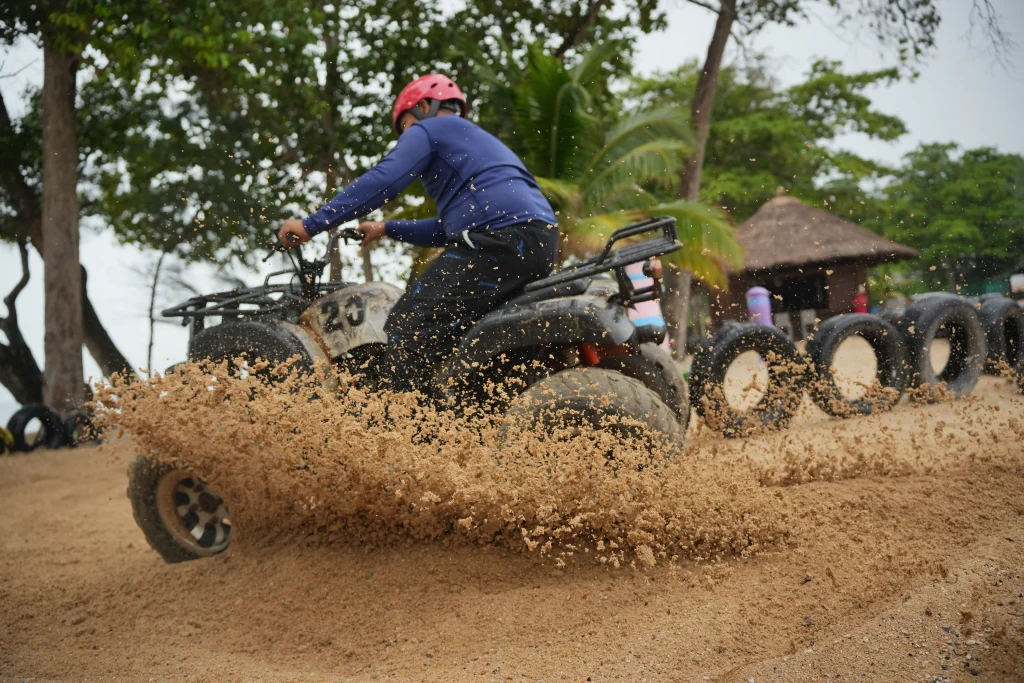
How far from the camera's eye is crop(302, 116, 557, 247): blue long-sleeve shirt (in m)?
3.73

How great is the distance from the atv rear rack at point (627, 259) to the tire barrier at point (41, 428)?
12.1 m

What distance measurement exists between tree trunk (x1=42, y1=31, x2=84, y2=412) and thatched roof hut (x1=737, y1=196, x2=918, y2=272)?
17413 mm

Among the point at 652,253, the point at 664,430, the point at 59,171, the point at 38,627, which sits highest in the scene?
the point at 59,171

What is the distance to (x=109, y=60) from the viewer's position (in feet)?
45.4

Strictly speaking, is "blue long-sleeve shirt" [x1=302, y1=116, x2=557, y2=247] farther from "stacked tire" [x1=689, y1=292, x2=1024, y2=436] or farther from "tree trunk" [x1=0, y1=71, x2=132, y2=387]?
"tree trunk" [x1=0, y1=71, x2=132, y2=387]

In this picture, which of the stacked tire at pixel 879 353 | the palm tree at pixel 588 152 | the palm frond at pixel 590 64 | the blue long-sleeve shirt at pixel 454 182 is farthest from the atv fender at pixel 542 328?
the palm frond at pixel 590 64

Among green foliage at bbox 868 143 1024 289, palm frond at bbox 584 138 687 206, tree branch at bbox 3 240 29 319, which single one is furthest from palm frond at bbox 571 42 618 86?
green foliage at bbox 868 143 1024 289

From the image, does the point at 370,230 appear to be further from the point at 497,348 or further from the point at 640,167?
the point at 640,167

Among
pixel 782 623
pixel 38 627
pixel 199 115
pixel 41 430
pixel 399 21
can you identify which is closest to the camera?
pixel 782 623

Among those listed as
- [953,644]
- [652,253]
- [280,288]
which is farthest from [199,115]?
[953,644]

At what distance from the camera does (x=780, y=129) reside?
30.2m

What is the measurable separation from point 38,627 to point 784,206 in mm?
26065

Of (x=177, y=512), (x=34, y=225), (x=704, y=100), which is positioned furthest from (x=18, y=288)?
(x=177, y=512)

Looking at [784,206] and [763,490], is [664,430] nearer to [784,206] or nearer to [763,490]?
[763,490]
